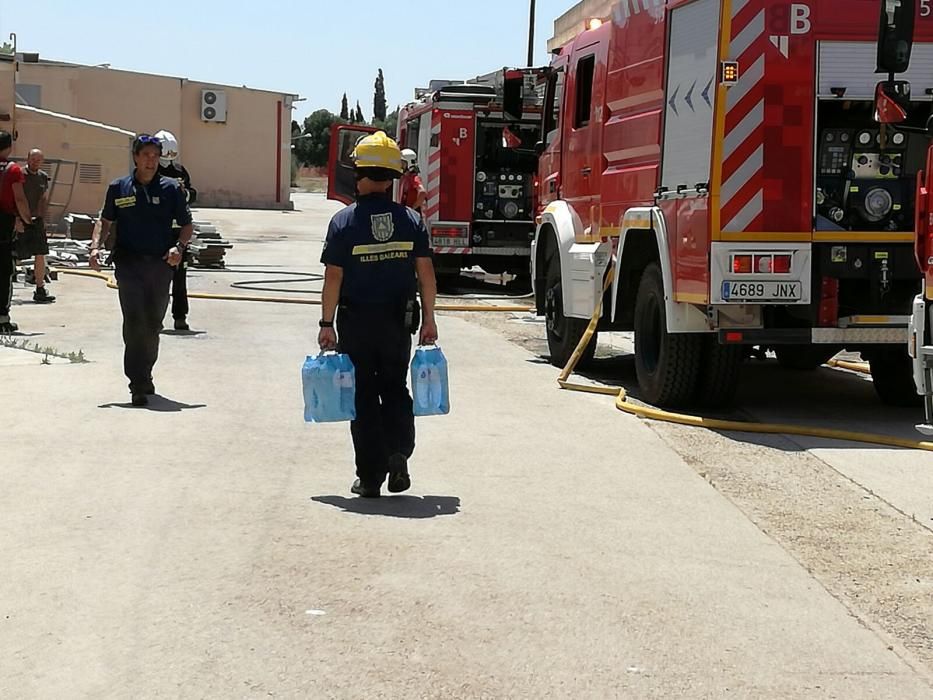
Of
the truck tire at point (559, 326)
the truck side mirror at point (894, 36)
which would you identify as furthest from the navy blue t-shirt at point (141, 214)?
the truck side mirror at point (894, 36)

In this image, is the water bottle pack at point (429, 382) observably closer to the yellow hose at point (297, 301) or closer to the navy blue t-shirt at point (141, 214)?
the navy blue t-shirt at point (141, 214)

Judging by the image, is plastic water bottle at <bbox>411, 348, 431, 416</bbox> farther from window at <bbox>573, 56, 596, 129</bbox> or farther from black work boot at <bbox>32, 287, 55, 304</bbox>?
black work boot at <bbox>32, 287, 55, 304</bbox>

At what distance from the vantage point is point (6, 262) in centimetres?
1467

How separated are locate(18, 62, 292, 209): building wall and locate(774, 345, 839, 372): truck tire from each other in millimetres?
52562

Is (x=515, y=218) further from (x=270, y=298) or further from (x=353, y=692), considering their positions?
(x=353, y=692)

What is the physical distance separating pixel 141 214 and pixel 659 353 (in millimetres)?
3723

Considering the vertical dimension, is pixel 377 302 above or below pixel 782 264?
below

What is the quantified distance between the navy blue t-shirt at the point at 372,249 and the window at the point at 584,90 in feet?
19.7

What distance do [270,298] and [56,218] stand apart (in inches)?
685

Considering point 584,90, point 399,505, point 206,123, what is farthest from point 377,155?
point 206,123

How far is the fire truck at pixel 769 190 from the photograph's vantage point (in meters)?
10.0

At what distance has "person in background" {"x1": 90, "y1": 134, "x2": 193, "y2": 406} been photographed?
419 inches

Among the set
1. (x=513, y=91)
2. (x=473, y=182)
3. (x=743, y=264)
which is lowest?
(x=743, y=264)

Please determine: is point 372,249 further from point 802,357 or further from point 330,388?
point 802,357
